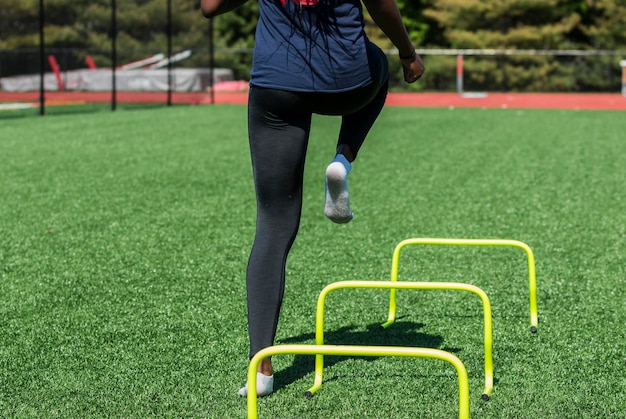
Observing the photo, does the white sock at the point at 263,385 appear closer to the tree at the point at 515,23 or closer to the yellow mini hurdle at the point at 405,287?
the yellow mini hurdle at the point at 405,287

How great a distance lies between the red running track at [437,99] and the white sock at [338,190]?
19.8 metres

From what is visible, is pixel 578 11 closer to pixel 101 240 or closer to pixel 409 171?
pixel 409 171

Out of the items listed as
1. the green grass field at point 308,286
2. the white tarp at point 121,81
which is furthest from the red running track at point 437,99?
the green grass field at point 308,286

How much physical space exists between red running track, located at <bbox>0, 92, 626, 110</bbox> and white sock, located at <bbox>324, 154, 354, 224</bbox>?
65.0 ft

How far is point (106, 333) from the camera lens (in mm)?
4543

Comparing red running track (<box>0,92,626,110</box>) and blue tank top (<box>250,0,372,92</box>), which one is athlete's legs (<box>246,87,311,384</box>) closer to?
blue tank top (<box>250,0,372,92</box>)

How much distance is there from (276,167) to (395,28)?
2.11 ft

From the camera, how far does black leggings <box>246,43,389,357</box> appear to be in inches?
131

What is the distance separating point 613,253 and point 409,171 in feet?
16.7

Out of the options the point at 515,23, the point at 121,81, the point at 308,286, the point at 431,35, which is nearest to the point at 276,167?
the point at 308,286

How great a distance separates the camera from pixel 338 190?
3.49 meters

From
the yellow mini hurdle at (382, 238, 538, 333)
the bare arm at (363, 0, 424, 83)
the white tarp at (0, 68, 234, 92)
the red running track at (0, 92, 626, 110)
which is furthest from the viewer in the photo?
the red running track at (0, 92, 626, 110)

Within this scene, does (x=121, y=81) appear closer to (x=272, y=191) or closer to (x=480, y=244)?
(x=480, y=244)

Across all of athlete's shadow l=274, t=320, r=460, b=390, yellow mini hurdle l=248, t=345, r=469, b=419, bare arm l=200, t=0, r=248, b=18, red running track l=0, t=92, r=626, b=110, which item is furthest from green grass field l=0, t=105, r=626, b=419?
red running track l=0, t=92, r=626, b=110
